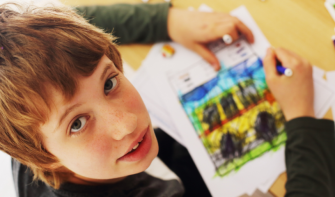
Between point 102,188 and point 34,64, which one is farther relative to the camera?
point 102,188

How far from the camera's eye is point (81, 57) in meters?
0.39

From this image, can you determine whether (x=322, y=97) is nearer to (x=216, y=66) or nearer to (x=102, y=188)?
(x=216, y=66)

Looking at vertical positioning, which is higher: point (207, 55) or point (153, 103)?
point (207, 55)

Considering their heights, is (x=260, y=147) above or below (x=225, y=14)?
below

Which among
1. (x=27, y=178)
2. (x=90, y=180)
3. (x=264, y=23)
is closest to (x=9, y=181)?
(x=27, y=178)

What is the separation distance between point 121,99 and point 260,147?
0.38 meters

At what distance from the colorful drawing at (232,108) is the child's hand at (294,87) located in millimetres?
21

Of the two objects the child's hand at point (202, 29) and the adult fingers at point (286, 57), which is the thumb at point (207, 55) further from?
the adult fingers at point (286, 57)

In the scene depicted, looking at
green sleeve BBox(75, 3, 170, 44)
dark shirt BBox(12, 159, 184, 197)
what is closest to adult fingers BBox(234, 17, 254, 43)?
green sleeve BBox(75, 3, 170, 44)

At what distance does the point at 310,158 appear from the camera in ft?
1.78

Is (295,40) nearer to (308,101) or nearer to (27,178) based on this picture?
(308,101)

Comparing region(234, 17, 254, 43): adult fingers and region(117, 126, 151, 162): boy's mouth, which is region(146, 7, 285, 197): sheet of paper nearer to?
region(234, 17, 254, 43): adult fingers

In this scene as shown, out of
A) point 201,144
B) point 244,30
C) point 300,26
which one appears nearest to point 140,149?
point 201,144

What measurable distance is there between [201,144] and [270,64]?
0.29 m
